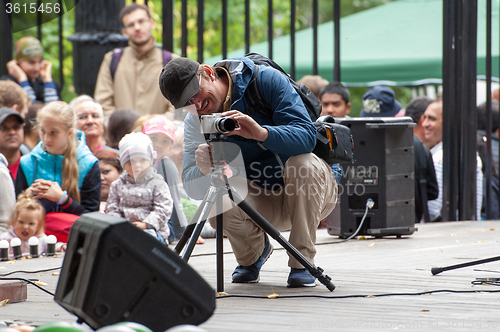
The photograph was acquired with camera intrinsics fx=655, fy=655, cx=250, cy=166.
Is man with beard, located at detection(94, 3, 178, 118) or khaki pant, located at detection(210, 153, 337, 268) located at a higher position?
man with beard, located at detection(94, 3, 178, 118)

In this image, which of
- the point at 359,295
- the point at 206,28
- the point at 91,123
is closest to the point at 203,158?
the point at 359,295

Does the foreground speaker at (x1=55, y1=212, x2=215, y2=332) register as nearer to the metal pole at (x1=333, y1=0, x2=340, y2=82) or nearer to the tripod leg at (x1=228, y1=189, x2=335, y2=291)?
the tripod leg at (x1=228, y1=189, x2=335, y2=291)

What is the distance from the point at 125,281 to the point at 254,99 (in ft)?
4.27

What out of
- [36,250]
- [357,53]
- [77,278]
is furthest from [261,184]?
[357,53]

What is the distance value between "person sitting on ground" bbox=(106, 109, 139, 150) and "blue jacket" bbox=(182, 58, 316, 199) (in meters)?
2.33

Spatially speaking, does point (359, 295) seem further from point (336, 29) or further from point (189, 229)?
point (336, 29)

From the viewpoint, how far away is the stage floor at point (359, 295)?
2.16 meters

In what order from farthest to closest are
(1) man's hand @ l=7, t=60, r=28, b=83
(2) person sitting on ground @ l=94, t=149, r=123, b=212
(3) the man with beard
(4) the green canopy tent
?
(4) the green canopy tent, (1) man's hand @ l=7, t=60, r=28, b=83, (3) the man with beard, (2) person sitting on ground @ l=94, t=149, r=123, b=212

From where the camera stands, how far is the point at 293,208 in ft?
9.96

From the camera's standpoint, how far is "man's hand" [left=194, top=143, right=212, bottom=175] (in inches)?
107

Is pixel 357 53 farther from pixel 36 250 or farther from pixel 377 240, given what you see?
pixel 36 250

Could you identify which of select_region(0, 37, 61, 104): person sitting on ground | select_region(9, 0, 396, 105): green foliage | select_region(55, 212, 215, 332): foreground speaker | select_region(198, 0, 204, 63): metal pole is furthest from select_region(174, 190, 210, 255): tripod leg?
select_region(9, 0, 396, 105): green foliage

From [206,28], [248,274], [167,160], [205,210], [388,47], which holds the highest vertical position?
[206,28]

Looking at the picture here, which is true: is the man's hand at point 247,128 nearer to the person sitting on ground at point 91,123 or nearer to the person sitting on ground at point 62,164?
the person sitting on ground at point 62,164
